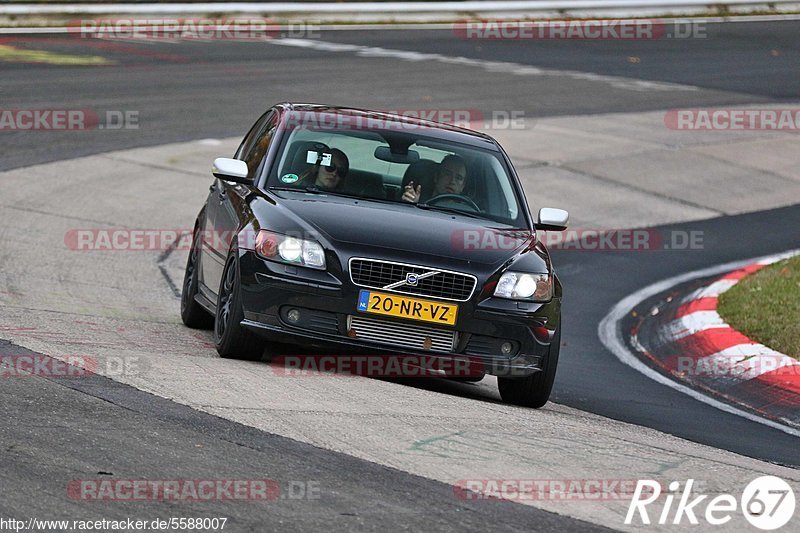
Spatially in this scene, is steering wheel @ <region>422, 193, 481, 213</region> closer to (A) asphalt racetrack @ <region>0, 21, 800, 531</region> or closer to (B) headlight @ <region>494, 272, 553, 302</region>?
(B) headlight @ <region>494, 272, 553, 302</region>

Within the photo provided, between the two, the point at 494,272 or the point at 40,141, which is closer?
the point at 494,272

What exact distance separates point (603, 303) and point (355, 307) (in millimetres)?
4942

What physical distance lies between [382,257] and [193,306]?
221 centimetres

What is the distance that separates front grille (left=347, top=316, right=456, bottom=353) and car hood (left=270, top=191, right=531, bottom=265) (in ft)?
1.33

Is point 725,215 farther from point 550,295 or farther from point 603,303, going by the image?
point 550,295

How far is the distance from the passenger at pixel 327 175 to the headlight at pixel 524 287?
4.47 feet

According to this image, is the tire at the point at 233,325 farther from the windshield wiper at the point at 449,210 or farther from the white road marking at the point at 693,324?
the white road marking at the point at 693,324

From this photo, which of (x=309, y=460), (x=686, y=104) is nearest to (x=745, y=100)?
(x=686, y=104)

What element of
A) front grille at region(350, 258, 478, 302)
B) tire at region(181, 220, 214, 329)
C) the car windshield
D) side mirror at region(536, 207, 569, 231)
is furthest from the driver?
tire at region(181, 220, 214, 329)

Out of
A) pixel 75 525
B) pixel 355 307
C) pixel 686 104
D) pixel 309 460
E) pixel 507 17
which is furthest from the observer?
pixel 507 17

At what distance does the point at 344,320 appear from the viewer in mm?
7781

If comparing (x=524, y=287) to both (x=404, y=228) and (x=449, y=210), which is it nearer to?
(x=404, y=228)

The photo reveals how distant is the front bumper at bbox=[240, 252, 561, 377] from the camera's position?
25.5ft

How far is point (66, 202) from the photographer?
47.0 feet
